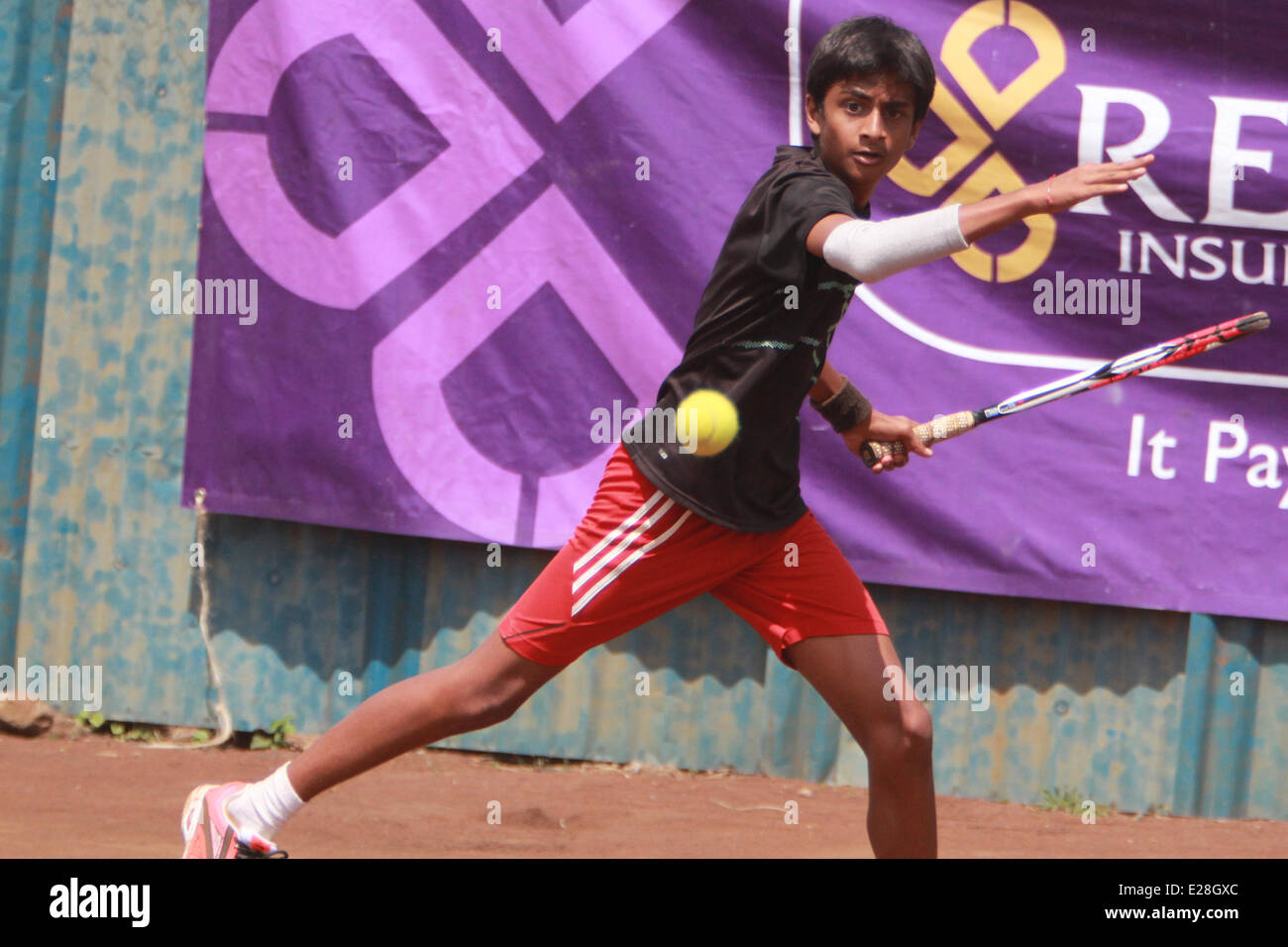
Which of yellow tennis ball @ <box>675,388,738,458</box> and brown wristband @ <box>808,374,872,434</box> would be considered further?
brown wristband @ <box>808,374,872,434</box>

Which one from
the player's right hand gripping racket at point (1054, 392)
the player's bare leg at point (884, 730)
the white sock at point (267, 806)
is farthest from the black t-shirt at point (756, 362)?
the white sock at point (267, 806)

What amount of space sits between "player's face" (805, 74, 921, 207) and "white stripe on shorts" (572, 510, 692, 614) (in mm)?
838

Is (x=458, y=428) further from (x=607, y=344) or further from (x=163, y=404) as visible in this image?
(x=163, y=404)

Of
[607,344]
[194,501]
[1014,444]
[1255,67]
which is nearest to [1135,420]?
[1014,444]

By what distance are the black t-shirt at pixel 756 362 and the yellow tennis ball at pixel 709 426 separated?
0.6 inches

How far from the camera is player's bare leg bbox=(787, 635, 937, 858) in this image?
309cm

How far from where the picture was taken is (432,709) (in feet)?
10.2

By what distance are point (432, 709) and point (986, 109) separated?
2.93 m

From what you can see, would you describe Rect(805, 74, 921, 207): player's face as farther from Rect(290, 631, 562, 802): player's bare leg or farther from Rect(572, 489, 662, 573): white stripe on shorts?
Rect(290, 631, 562, 802): player's bare leg

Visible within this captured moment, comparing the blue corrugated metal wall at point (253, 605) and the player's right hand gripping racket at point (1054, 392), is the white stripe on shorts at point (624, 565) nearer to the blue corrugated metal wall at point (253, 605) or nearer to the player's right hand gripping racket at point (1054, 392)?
the player's right hand gripping racket at point (1054, 392)

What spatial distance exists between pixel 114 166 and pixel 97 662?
73.6 inches

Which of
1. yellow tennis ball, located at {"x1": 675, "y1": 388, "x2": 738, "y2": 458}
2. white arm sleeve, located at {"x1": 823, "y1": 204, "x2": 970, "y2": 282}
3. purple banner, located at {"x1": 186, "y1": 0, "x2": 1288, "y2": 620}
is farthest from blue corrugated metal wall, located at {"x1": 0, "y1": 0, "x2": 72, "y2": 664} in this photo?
white arm sleeve, located at {"x1": 823, "y1": 204, "x2": 970, "y2": 282}

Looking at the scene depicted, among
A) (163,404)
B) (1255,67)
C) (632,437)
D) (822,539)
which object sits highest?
(1255,67)

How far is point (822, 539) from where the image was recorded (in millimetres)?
3256
